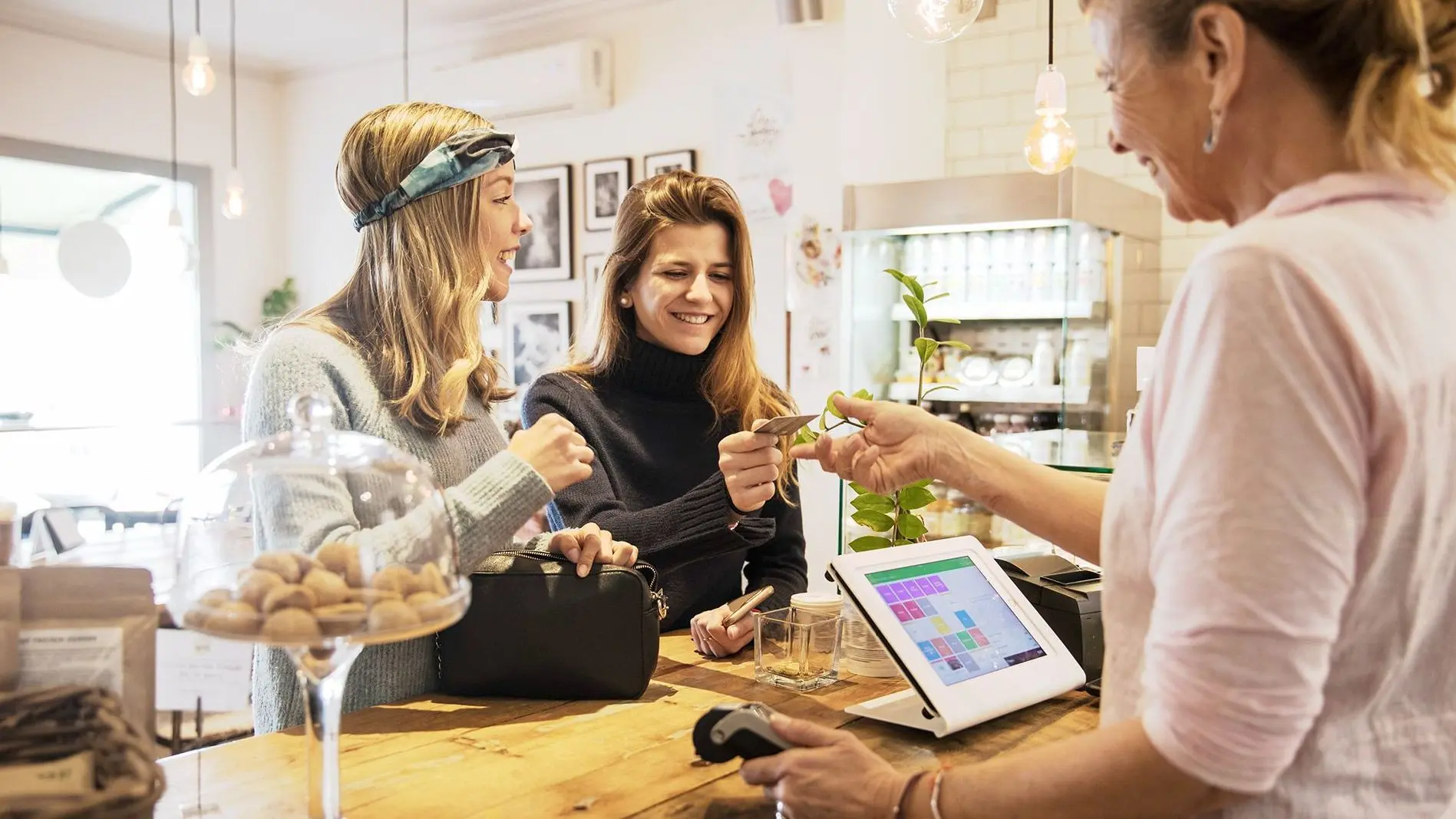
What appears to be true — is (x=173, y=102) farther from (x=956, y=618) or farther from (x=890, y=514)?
(x=956, y=618)

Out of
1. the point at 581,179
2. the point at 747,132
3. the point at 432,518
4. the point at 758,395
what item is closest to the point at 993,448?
the point at 432,518

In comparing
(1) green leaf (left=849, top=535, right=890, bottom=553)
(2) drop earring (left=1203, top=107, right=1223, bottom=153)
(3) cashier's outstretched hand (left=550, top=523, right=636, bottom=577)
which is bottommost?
(1) green leaf (left=849, top=535, right=890, bottom=553)

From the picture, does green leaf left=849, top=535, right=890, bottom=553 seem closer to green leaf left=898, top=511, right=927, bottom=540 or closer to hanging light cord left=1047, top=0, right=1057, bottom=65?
green leaf left=898, top=511, right=927, bottom=540

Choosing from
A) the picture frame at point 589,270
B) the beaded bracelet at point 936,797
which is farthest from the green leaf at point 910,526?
the picture frame at point 589,270

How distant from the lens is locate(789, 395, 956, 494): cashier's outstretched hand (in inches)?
60.0

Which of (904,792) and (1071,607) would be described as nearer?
(904,792)

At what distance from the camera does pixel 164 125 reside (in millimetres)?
7043

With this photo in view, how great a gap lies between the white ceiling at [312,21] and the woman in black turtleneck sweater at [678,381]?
Answer: 3.98m

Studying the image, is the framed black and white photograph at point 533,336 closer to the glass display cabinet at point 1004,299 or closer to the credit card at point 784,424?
the glass display cabinet at point 1004,299

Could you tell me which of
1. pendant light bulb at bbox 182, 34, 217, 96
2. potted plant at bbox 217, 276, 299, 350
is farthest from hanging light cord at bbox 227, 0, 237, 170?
pendant light bulb at bbox 182, 34, 217, 96

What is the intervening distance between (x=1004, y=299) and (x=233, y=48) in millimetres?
5009

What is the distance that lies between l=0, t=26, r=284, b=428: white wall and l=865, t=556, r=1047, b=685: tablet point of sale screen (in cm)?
666

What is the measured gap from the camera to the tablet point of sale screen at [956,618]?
143 centimetres

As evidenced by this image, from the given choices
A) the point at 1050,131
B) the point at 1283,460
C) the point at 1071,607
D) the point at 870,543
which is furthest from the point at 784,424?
the point at 1050,131
